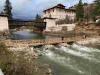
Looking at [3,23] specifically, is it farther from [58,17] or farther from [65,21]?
[58,17]

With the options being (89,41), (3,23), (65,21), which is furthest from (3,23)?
(65,21)

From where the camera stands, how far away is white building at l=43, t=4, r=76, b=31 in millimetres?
64537

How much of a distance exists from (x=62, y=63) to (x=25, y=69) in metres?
10.9

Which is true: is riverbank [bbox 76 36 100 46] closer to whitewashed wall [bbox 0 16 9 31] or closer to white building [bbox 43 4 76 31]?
whitewashed wall [bbox 0 16 9 31]

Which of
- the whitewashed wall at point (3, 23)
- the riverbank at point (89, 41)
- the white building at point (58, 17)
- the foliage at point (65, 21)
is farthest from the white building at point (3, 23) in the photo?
the foliage at point (65, 21)

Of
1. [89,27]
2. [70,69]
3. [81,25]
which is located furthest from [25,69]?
[81,25]

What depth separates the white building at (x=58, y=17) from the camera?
6454cm

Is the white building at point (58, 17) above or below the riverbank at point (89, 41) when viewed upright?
above

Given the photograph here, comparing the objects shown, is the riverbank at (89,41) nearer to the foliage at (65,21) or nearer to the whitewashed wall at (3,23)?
the whitewashed wall at (3,23)

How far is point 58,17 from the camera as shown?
71.2 metres

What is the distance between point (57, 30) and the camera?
61.2 metres

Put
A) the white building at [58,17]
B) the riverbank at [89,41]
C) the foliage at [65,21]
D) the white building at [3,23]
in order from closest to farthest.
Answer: the riverbank at [89,41], the white building at [3,23], the white building at [58,17], the foliage at [65,21]

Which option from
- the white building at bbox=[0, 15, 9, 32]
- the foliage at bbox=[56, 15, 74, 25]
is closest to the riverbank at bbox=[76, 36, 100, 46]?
the white building at bbox=[0, 15, 9, 32]

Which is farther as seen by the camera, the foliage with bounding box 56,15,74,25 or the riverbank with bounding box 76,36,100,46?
the foliage with bounding box 56,15,74,25
